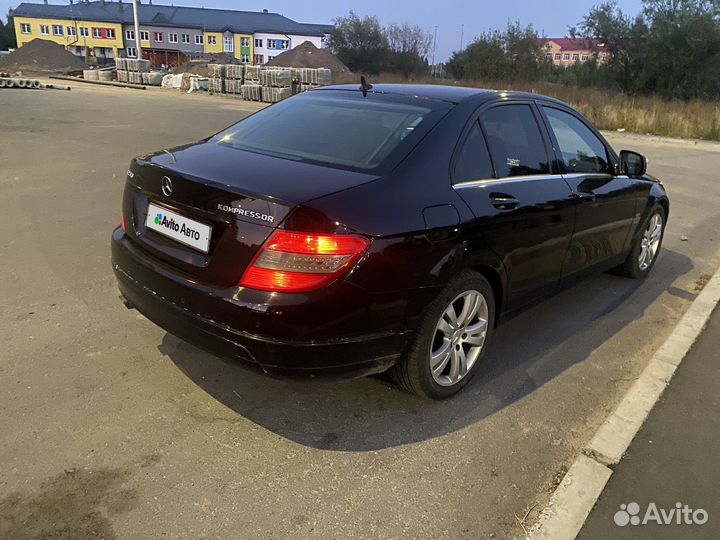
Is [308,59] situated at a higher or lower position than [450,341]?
higher

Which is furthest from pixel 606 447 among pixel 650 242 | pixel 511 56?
pixel 511 56

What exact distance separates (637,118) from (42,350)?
23938 millimetres

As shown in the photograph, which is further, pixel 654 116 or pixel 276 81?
pixel 276 81

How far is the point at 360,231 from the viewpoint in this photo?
263 centimetres

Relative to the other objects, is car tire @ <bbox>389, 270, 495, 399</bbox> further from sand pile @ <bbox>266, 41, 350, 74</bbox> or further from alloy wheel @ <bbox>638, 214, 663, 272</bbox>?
sand pile @ <bbox>266, 41, 350, 74</bbox>

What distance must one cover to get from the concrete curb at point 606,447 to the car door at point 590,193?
829mm

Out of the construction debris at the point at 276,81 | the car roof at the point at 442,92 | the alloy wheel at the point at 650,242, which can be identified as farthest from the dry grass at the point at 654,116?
the car roof at the point at 442,92

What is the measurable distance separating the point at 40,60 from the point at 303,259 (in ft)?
204

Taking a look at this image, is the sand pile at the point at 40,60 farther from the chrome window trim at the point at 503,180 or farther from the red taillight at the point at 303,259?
the red taillight at the point at 303,259

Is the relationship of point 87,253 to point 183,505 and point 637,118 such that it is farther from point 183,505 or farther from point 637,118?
point 637,118

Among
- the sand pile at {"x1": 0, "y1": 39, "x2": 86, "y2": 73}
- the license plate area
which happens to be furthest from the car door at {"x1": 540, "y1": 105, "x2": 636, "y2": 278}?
the sand pile at {"x1": 0, "y1": 39, "x2": 86, "y2": 73}

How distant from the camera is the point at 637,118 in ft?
75.2

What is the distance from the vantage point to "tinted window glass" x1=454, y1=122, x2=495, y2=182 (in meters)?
3.23

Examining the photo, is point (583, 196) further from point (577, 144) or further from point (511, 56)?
point (511, 56)
